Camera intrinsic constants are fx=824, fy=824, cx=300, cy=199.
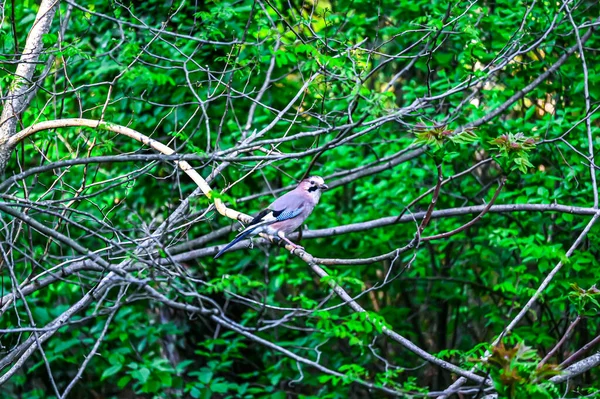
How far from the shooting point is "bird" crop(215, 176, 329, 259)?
579cm

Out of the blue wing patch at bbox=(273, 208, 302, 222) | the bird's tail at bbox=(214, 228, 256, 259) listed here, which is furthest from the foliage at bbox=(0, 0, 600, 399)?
the bird's tail at bbox=(214, 228, 256, 259)

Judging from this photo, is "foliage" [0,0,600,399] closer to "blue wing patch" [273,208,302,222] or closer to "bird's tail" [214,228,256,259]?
"blue wing patch" [273,208,302,222]

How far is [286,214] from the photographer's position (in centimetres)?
618

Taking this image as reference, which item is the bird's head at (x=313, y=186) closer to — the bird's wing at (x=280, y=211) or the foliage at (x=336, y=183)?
the bird's wing at (x=280, y=211)

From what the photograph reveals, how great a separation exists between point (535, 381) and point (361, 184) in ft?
16.2

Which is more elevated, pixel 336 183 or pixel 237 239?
pixel 237 239

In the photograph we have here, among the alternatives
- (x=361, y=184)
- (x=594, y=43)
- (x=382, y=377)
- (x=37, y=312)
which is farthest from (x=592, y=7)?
(x=37, y=312)

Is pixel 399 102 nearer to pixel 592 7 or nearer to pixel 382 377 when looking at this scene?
pixel 592 7

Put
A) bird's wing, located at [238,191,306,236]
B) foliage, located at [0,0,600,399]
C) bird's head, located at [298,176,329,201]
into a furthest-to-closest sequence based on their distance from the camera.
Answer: foliage, located at [0,0,600,399] → bird's head, located at [298,176,329,201] → bird's wing, located at [238,191,306,236]

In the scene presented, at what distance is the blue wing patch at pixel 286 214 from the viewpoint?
19.9 feet

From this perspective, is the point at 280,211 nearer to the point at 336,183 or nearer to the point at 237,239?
the point at 237,239

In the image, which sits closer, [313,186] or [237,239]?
[237,239]

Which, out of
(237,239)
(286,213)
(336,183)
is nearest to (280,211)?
(286,213)

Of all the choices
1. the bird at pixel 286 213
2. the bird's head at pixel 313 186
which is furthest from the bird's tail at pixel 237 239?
the bird's head at pixel 313 186
